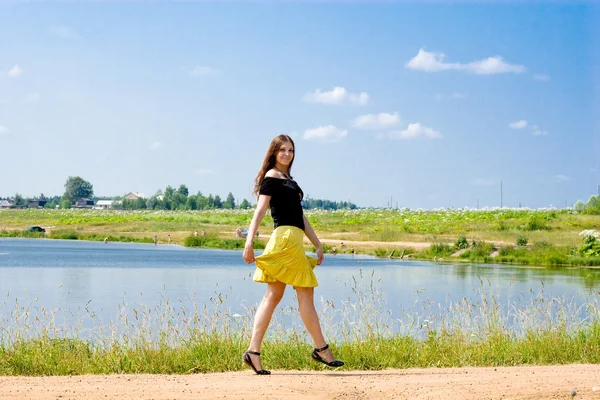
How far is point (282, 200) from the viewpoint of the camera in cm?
695

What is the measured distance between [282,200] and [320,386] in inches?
64.0

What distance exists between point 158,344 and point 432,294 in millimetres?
14764

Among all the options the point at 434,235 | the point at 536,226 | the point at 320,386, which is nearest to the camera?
the point at 320,386

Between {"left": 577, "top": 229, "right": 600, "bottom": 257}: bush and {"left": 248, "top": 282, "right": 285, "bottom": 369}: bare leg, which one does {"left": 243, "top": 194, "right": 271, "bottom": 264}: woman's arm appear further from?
{"left": 577, "top": 229, "right": 600, "bottom": 257}: bush

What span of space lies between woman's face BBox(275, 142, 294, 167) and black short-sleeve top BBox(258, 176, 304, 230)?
18 cm

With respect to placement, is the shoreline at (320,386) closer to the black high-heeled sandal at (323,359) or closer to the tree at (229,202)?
the black high-heeled sandal at (323,359)

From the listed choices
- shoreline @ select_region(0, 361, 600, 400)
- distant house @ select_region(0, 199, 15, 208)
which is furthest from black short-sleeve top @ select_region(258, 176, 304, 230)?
distant house @ select_region(0, 199, 15, 208)

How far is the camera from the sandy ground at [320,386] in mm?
6051

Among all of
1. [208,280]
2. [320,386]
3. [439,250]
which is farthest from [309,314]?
[439,250]

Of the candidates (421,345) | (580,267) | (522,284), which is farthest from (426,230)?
(421,345)

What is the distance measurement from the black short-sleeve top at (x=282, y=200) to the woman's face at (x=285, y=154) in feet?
0.59

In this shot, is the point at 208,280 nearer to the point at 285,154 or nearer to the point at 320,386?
the point at 285,154

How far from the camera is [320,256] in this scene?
7.06 m

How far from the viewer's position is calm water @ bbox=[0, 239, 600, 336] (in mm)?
19344
